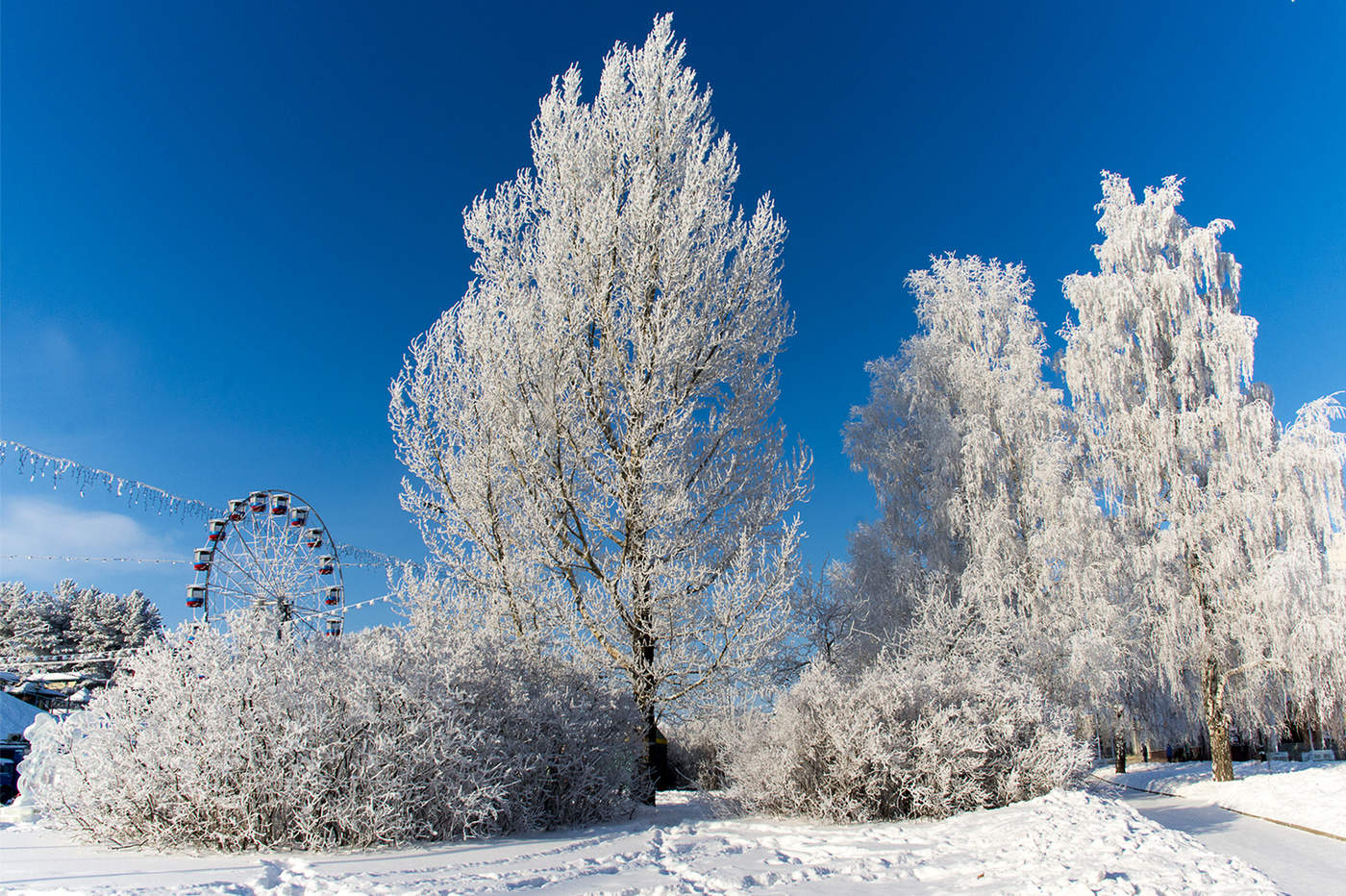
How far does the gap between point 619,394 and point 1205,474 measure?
1112 centimetres

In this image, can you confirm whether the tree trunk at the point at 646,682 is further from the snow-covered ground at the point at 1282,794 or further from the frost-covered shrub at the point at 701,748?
the snow-covered ground at the point at 1282,794

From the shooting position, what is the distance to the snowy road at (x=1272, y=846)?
4.09 metres

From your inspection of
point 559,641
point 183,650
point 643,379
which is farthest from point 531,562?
point 183,650

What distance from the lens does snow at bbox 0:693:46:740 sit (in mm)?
17391

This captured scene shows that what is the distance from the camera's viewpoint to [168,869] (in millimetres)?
4145

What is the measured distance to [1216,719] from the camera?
12.5m

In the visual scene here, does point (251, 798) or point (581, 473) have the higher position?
point (581, 473)

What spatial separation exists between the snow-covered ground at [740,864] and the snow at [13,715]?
53.2ft

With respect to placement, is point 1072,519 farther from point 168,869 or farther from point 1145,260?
point 168,869

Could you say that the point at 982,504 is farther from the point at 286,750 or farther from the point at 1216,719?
the point at 286,750

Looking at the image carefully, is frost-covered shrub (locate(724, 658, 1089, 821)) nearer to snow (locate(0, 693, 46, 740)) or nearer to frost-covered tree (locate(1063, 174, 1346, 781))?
frost-covered tree (locate(1063, 174, 1346, 781))

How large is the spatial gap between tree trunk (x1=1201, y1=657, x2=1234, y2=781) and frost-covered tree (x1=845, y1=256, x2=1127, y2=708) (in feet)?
4.49

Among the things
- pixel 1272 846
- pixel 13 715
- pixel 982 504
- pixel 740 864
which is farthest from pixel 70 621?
pixel 1272 846

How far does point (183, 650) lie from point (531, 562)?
4291 mm
